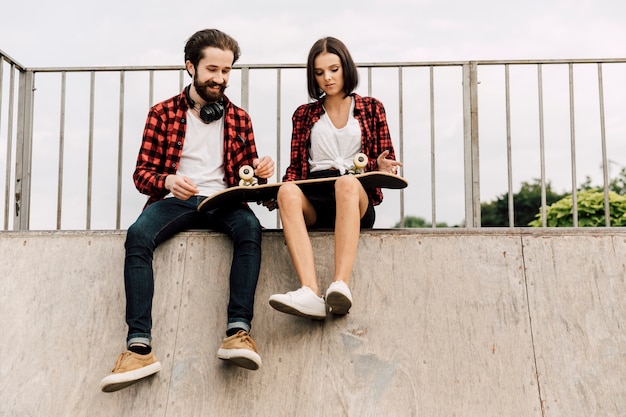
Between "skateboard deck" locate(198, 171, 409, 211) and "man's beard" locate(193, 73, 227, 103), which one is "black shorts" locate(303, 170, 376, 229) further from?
"man's beard" locate(193, 73, 227, 103)

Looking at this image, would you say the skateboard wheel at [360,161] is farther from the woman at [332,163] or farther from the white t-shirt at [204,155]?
the white t-shirt at [204,155]

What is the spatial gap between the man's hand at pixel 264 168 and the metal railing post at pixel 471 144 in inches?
58.7

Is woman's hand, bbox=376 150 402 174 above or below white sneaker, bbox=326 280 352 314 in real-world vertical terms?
above

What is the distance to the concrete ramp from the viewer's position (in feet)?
8.79

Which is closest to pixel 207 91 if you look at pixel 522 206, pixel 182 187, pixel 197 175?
pixel 197 175

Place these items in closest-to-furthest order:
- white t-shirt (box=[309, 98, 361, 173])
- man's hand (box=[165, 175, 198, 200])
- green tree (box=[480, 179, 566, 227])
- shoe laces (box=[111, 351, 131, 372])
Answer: shoe laces (box=[111, 351, 131, 372])
man's hand (box=[165, 175, 198, 200])
white t-shirt (box=[309, 98, 361, 173])
green tree (box=[480, 179, 566, 227])

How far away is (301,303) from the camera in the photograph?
2689mm

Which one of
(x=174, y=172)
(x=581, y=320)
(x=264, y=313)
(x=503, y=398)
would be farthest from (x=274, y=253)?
(x=581, y=320)

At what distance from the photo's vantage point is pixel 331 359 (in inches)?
110

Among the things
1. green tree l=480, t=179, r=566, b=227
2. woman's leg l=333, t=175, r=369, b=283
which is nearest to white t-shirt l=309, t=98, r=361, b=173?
woman's leg l=333, t=175, r=369, b=283

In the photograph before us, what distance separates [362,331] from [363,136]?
3.30 feet

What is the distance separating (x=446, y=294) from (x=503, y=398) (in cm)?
53

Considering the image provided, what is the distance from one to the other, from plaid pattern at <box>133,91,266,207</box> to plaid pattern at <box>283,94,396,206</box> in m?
0.23

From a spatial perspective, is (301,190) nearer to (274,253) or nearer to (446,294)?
(274,253)
